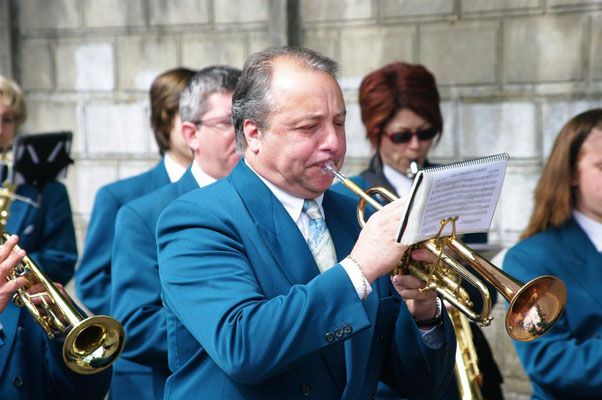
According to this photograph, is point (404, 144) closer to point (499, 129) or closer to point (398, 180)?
point (398, 180)

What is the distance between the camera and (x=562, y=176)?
3805mm

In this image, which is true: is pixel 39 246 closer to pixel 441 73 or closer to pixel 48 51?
pixel 441 73

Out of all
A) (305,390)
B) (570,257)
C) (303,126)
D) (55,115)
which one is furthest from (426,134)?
(55,115)

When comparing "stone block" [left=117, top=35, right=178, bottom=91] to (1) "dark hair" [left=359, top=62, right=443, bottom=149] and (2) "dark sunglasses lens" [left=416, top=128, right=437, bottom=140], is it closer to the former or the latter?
(1) "dark hair" [left=359, top=62, right=443, bottom=149]

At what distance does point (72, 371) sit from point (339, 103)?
5.04 feet

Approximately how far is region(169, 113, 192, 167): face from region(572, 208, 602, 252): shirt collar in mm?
1936

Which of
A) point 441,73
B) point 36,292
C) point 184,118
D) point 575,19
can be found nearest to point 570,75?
point 575,19

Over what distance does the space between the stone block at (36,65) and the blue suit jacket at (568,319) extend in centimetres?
510

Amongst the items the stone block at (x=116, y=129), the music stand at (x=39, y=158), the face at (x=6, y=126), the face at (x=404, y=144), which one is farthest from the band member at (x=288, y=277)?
the stone block at (x=116, y=129)

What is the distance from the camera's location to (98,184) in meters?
7.40

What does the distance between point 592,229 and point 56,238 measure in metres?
2.78

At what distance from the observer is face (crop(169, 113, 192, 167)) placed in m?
4.45


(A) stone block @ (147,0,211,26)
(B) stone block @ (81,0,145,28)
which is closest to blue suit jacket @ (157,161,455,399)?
(A) stone block @ (147,0,211,26)

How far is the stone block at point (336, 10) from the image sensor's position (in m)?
6.16
